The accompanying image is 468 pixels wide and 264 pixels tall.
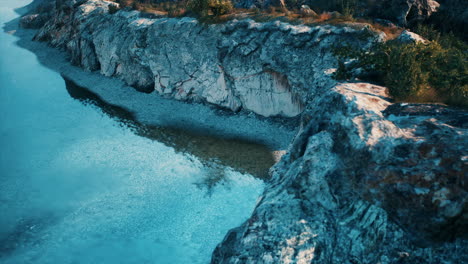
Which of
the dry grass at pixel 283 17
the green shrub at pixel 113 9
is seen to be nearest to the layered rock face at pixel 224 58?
the dry grass at pixel 283 17

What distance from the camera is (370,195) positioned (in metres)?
9.14

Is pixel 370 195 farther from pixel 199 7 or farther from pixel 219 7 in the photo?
pixel 199 7

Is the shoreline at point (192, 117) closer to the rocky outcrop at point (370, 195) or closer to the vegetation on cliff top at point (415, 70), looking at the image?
the vegetation on cliff top at point (415, 70)

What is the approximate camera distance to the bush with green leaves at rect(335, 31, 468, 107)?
37.8 ft

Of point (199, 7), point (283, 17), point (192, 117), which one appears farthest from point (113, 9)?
point (283, 17)

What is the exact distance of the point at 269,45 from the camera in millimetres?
24422

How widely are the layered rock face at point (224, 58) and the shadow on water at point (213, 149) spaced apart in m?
4.61

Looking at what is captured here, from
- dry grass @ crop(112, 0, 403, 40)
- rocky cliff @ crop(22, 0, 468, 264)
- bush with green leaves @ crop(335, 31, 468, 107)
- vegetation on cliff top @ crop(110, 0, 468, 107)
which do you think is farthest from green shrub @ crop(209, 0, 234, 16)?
bush with green leaves @ crop(335, 31, 468, 107)

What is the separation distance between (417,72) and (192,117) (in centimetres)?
1684

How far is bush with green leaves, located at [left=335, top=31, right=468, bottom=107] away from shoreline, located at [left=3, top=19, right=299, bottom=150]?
28.4ft

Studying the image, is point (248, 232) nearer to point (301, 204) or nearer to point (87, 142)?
point (301, 204)

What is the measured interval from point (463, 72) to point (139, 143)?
17868 mm

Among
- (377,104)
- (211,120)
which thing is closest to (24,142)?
(211,120)

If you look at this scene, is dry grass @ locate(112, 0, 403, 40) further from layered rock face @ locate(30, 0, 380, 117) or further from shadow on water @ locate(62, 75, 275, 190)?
shadow on water @ locate(62, 75, 275, 190)
